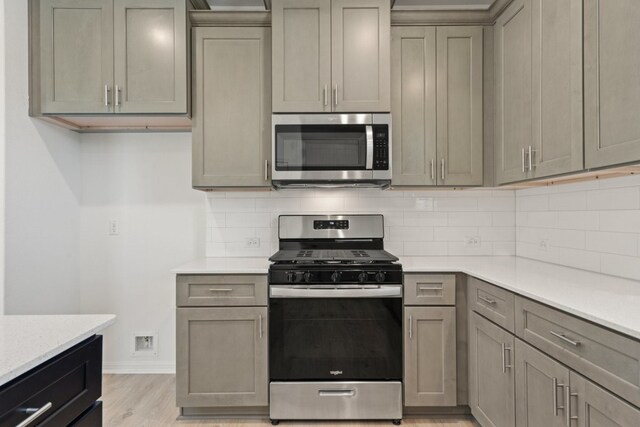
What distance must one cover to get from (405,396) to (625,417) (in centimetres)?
131

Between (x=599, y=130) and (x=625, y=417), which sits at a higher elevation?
(x=599, y=130)

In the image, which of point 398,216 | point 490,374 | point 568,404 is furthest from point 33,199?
point 568,404

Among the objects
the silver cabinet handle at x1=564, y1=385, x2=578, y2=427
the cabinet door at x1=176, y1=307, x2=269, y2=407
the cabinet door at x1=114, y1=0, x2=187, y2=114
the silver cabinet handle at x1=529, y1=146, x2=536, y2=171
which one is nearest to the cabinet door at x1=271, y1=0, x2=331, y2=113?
the cabinet door at x1=114, y1=0, x2=187, y2=114

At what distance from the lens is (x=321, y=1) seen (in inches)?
93.1

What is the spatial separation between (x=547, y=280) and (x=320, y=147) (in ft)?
4.63

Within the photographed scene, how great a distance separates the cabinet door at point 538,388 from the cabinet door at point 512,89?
975 mm

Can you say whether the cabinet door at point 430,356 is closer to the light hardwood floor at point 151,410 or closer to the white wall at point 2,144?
the light hardwood floor at point 151,410

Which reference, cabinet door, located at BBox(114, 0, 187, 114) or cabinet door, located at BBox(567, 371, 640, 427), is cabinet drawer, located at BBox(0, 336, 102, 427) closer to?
cabinet door, located at BBox(567, 371, 640, 427)

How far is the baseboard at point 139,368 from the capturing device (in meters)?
2.88

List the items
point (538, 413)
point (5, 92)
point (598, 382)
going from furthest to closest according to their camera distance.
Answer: point (5, 92)
point (538, 413)
point (598, 382)

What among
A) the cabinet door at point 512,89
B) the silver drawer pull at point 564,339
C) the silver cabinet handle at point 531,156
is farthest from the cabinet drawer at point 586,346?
the cabinet door at point 512,89

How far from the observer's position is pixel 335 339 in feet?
7.24

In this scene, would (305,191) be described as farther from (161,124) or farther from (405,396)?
(405,396)

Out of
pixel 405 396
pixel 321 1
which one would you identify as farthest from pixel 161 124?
pixel 405 396
